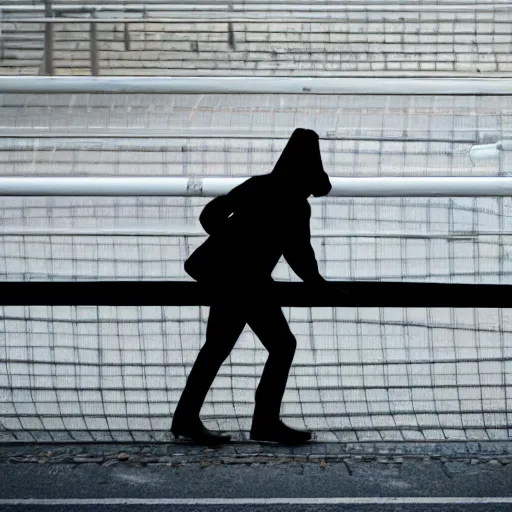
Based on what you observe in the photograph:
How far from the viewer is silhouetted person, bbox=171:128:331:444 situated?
3.96 meters

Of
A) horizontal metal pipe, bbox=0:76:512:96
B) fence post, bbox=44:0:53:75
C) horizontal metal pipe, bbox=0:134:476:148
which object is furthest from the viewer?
fence post, bbox=44:0:53:75

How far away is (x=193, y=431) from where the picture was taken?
13.5 feet

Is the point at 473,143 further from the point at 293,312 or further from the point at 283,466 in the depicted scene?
the point at 283,466

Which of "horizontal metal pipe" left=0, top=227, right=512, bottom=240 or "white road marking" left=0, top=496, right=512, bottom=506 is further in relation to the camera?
"horizontal metal pipe" left=0, top=227, right=512, bottom=240

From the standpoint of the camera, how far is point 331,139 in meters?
5.30

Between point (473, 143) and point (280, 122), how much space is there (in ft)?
3.03

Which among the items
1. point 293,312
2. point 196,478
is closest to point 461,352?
point 293,312

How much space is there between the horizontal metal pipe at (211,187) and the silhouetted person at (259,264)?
0.50m

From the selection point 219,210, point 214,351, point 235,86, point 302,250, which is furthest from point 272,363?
point 235,86

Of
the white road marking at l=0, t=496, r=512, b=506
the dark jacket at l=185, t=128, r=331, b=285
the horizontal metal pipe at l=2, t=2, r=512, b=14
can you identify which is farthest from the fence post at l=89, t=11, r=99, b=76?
the white road marking at l=0, t=496, r=512, b=506

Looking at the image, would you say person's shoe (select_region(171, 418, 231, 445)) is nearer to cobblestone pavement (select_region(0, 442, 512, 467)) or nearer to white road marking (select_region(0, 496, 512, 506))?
cobblestone pavement (select_region(0, 442, 512, 467))

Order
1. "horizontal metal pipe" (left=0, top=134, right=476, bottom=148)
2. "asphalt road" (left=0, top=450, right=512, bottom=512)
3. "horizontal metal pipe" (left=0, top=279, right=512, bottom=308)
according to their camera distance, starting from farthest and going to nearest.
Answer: "horizontal metal pipe" (left=0, top=134, right=476, bottom=148), "horizontal metal pipe" (left=0, top=279, right=512, bottom=308), "asphalt road" (left=0, top=450, right=512, bottom=512)

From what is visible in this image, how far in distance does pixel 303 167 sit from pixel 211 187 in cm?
64

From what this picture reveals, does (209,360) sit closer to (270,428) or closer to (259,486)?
(270,428)
